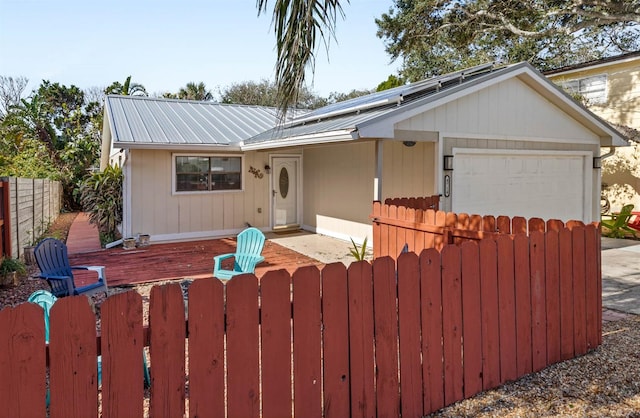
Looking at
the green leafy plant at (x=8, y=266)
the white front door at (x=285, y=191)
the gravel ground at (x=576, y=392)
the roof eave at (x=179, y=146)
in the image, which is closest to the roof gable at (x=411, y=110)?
the roof eave at (x=179, y=146)

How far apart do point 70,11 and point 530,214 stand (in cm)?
970

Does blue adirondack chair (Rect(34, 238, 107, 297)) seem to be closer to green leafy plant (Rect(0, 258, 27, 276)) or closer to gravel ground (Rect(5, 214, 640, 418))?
green leafy plant (Rect(0, 258, 27, 276))


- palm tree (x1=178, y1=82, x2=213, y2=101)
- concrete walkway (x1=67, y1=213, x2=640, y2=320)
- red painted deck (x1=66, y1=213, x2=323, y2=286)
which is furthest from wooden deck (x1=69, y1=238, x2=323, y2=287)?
palm tree (x1=178, y1=82, x2=213, y2=101)

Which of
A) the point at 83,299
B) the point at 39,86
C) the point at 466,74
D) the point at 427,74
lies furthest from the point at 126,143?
the point at 39,86

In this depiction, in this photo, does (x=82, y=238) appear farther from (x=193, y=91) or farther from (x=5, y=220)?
(x=193, y=91)

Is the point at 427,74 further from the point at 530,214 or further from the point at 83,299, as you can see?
the point at 83,299

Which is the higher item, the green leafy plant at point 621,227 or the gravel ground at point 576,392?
the green leafy plant at point 621,227

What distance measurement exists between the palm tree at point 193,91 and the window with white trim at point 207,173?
67.5 ft

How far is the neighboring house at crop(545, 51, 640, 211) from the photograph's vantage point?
A: 1350 cm

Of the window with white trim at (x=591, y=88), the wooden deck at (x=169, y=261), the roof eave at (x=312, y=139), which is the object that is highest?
the window with white trim at (x=591, y=88)

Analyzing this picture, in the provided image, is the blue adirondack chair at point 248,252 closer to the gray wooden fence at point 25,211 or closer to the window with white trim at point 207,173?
the gray wooden fence at point 25,211

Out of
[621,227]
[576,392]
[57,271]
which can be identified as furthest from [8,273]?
[621,227]

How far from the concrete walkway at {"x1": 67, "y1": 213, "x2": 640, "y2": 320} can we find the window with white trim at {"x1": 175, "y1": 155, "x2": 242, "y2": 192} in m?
1.75

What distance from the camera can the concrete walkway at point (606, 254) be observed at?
5.62 m
